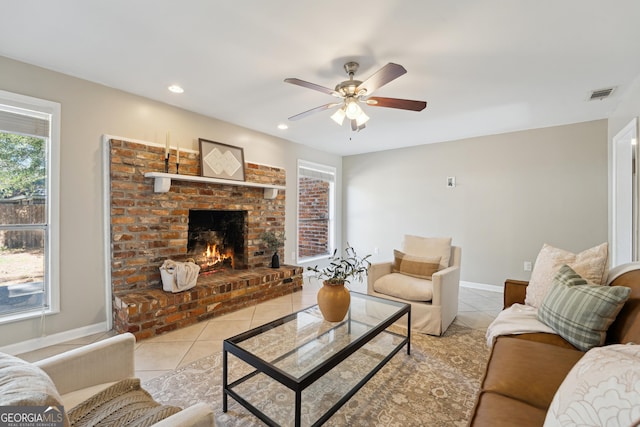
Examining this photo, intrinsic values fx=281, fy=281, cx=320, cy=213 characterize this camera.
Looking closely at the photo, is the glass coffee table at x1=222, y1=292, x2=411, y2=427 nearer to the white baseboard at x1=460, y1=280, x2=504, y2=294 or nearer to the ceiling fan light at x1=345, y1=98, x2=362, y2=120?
the ceiling fan light at x1=345, y1=98, x2=362, y2=120

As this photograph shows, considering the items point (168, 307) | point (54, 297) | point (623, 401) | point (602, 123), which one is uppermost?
point (602, 123)

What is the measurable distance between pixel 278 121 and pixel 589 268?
10.9 feet

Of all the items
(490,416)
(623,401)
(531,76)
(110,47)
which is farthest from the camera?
(531,76)

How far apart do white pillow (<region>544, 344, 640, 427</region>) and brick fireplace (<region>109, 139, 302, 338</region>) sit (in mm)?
2848

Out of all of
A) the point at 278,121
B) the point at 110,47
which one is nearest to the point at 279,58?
the point at 110,47

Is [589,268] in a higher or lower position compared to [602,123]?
lower

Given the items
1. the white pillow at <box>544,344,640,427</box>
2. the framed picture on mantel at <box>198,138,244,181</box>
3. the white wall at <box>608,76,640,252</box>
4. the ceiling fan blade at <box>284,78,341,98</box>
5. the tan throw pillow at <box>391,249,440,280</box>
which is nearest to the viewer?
the white pillow at <box>544,344,640,427</box>

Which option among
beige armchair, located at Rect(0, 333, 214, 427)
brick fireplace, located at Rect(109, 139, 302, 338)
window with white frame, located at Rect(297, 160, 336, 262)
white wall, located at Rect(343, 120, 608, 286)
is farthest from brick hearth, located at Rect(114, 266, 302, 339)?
white wall, located at Rect(343, 120, 608, 286)

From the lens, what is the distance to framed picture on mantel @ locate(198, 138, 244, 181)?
3371mm

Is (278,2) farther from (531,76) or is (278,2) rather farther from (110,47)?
(531,76)

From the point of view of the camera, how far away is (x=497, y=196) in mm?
4098

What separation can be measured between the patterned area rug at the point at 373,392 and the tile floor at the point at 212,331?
18 centimetres

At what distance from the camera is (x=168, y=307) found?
2678 millimetres

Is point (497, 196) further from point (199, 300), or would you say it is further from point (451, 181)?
point (199, 300)
